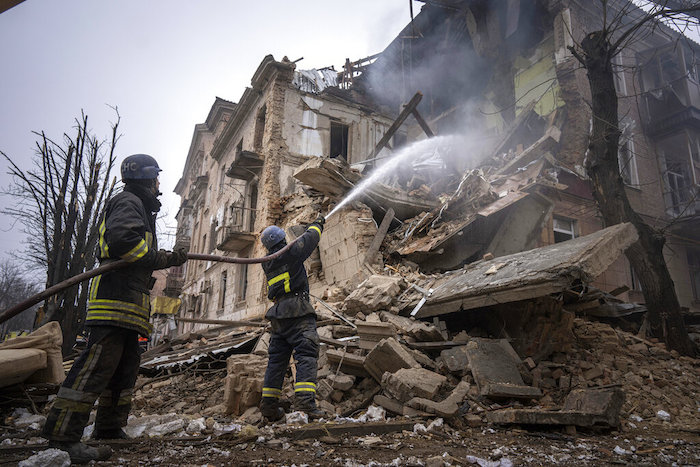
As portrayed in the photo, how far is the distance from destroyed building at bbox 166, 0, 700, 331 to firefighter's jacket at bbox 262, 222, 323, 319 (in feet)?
14.2

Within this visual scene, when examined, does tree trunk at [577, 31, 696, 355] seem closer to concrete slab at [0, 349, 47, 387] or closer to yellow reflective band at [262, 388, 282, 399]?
yellow reflective band at [262, 388, 282, 399]

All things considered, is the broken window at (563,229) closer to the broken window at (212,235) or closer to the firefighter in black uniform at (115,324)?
the firefighter in black uniform at (115,324)

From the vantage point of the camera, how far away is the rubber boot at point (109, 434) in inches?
129

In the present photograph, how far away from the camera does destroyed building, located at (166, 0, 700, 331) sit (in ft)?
32.4

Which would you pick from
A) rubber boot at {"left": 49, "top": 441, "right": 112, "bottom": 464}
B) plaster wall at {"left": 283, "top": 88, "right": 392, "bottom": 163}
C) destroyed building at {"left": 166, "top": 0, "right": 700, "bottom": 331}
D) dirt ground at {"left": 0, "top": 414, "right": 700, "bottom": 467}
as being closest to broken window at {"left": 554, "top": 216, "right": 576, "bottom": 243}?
destroyed building at {"left": 166, "top": 0, "right": 700, "bottom": 331}

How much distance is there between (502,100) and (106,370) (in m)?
16.7

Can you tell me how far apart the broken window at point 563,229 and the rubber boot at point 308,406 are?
10583 mm

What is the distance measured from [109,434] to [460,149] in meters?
14.8

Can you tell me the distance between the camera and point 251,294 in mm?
15602

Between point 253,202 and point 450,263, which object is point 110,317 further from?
point 253,202

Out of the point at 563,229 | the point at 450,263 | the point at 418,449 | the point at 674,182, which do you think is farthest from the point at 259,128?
the point at 674,182

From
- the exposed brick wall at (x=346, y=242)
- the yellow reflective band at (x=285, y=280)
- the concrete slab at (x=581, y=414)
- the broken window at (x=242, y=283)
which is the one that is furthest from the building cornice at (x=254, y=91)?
the concrete slab at (x=581, y=414)

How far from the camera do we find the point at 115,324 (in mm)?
3051

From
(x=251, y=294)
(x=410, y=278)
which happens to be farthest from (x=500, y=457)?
(x=251, y=294)
